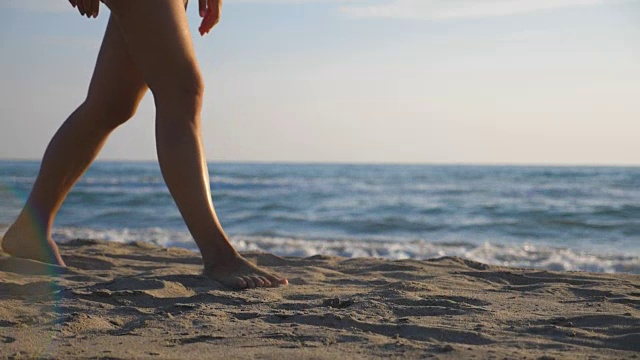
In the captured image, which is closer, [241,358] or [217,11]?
[241,358]

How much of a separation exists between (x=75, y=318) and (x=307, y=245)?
483cm

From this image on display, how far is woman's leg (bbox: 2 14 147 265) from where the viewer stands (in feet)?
9.80

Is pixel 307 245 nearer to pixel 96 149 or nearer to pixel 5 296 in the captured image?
pixel 96 149

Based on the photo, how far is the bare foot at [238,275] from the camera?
2.59m

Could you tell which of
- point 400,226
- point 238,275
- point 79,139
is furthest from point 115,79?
point 400,226

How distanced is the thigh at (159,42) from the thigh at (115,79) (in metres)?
0.32

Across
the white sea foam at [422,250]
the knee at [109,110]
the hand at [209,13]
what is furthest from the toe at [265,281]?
the white sea foam at [422,250]

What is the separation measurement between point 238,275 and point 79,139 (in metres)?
0.97

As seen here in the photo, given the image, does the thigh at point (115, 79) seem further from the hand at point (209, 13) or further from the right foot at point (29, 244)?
the right foot at point (29, 244)

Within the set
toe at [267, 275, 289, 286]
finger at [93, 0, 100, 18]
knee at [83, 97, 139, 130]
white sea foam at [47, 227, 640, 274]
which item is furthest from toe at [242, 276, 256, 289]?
white sea foam at [47, 227, 640, 274]

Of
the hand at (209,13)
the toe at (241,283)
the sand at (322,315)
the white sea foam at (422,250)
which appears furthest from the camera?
the white sea foam at (422,250)

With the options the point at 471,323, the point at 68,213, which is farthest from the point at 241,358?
the point at 68,213

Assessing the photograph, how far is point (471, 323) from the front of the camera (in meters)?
2.05

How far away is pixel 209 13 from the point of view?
3102mm
